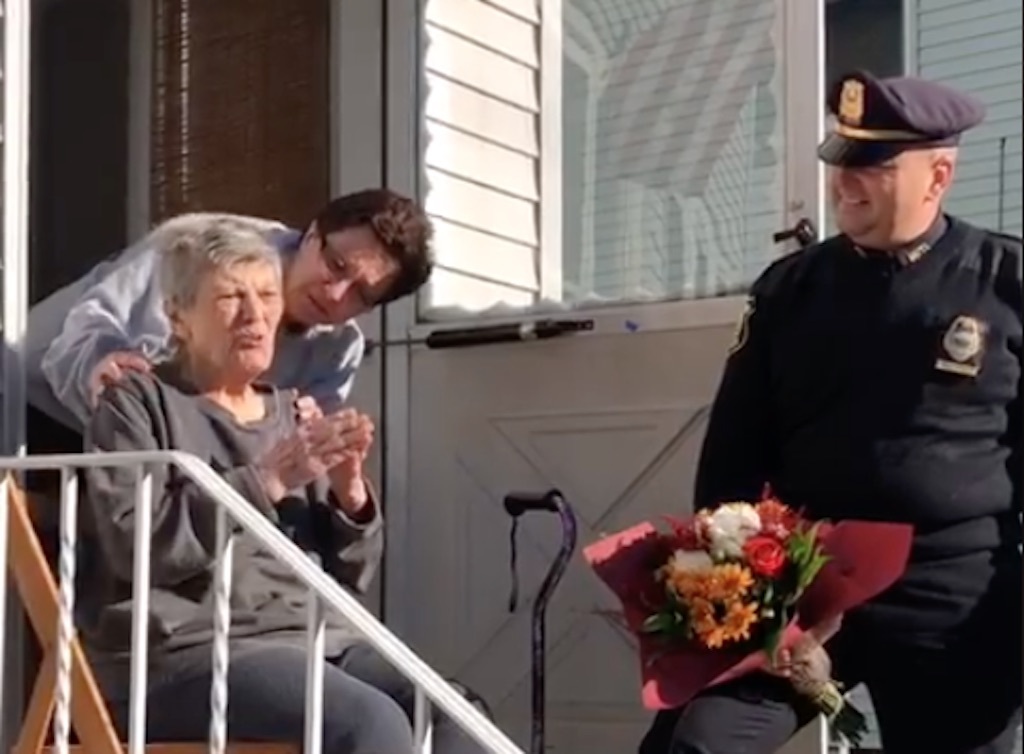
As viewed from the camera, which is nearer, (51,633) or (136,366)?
(51,633)

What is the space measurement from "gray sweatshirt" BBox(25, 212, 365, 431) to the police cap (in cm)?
106

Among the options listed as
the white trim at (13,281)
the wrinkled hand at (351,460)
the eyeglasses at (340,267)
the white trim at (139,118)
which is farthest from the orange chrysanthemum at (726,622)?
the white trim at (139,118)

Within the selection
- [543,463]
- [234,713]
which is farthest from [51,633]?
[543,463]

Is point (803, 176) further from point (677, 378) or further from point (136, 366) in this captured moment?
point (136, 366)

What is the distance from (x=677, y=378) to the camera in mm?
4145

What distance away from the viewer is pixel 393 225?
12.8 feet

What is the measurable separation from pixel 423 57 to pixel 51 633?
1.69 meters

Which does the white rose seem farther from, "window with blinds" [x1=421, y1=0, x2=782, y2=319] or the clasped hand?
"window with blinds" [x1=421, y1=0, x2=782, y2=319]

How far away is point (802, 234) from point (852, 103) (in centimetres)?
59

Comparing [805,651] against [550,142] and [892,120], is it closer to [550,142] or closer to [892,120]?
[892,120]

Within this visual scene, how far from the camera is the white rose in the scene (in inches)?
123

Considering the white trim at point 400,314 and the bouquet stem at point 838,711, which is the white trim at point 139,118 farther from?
the bouquet stem at point 838,711

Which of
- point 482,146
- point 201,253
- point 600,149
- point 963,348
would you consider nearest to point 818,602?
point 963,348

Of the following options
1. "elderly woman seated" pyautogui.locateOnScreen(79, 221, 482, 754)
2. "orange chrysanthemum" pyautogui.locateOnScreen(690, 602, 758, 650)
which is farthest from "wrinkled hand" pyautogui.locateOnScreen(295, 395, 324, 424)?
"orange chrysanthemum" pyautogui.locateOnScreen(690, 602, 758, 650)
